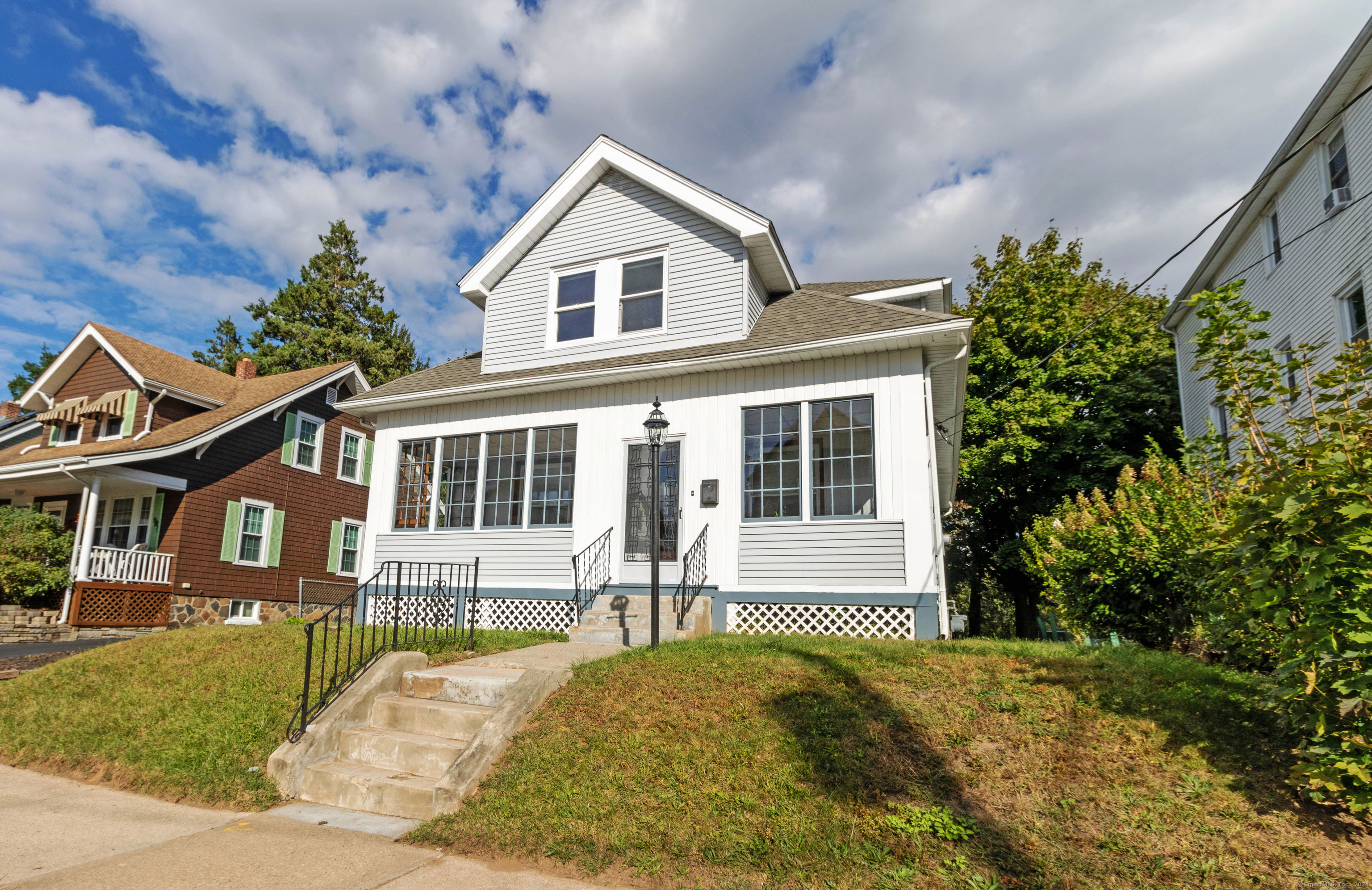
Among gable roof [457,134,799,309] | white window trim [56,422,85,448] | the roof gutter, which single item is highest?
gable roof [457,134,799,309]

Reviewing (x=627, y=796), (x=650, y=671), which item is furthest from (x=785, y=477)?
(x=627, y=796)

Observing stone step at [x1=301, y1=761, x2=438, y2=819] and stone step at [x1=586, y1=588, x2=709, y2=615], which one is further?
stone step at [x1=586, y1=588, x2=709, y2=615]

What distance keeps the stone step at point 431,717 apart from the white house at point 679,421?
175 inches

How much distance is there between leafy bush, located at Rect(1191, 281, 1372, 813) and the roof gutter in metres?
4.63

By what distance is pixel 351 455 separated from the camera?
73.0 feet

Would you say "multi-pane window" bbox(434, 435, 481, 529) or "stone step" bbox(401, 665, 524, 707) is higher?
"multi-pane window" bbox(434, 435, 481, 529)

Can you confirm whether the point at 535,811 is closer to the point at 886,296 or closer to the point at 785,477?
the point at 785,477

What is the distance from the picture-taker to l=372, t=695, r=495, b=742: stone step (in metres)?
5.79

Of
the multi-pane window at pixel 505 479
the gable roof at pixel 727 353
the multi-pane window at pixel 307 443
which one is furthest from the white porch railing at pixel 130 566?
the multi-pane window at pixel 505 479

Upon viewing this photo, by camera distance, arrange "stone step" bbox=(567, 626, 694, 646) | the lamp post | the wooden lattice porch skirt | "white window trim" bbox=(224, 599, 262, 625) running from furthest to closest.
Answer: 1. "white window trim" bbox=(224, 599, 262, 625)
2. the wooden lattice porch skirt
3. "stone step" bbox=(567, 626, 694, 646)
4. the lamp post

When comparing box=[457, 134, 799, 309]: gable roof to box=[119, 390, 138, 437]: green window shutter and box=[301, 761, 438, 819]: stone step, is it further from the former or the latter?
box=[119, 390, 138, 437]: green window shutter

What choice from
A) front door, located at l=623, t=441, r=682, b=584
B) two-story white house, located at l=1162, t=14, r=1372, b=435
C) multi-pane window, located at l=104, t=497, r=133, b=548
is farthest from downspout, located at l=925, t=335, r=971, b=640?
multi-pane window, located at l=104, t=497, r=133, b=548

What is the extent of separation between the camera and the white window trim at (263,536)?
59.9 feet

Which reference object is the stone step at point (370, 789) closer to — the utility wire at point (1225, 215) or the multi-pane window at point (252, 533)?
the utility wire at point (1225, 215)
